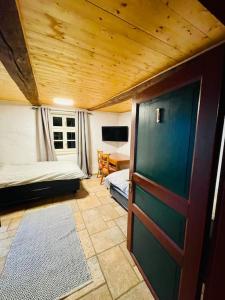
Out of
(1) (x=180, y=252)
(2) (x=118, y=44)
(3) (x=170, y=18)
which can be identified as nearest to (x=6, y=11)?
(2) (x=118, y=44)

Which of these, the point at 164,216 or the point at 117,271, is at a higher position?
the point at 164,216

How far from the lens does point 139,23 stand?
969mm

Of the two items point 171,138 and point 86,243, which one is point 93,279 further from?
point 171,138

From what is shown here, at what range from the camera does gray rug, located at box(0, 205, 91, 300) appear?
4.31 feet

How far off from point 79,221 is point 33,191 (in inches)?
45.2

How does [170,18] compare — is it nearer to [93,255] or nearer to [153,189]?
[153,189]

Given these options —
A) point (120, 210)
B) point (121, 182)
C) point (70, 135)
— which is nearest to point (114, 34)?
point (121, 182)

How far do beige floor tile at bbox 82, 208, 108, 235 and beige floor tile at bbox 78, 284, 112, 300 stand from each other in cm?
79

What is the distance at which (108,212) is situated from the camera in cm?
263

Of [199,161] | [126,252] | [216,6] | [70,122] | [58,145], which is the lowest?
[126,252]

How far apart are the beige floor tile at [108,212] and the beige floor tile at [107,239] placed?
0.30 metres

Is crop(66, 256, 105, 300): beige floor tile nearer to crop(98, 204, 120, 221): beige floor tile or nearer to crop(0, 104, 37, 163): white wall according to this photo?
crop(98, 204, 120, 221): beige floor tile

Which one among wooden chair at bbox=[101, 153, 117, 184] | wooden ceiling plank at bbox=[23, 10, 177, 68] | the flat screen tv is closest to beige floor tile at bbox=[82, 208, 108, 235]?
wooden chair at bbox=[101, 153, 117, 184]

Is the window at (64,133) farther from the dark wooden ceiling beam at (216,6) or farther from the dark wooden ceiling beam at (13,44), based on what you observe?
the dark wooden ceiling beam at (216,6)
